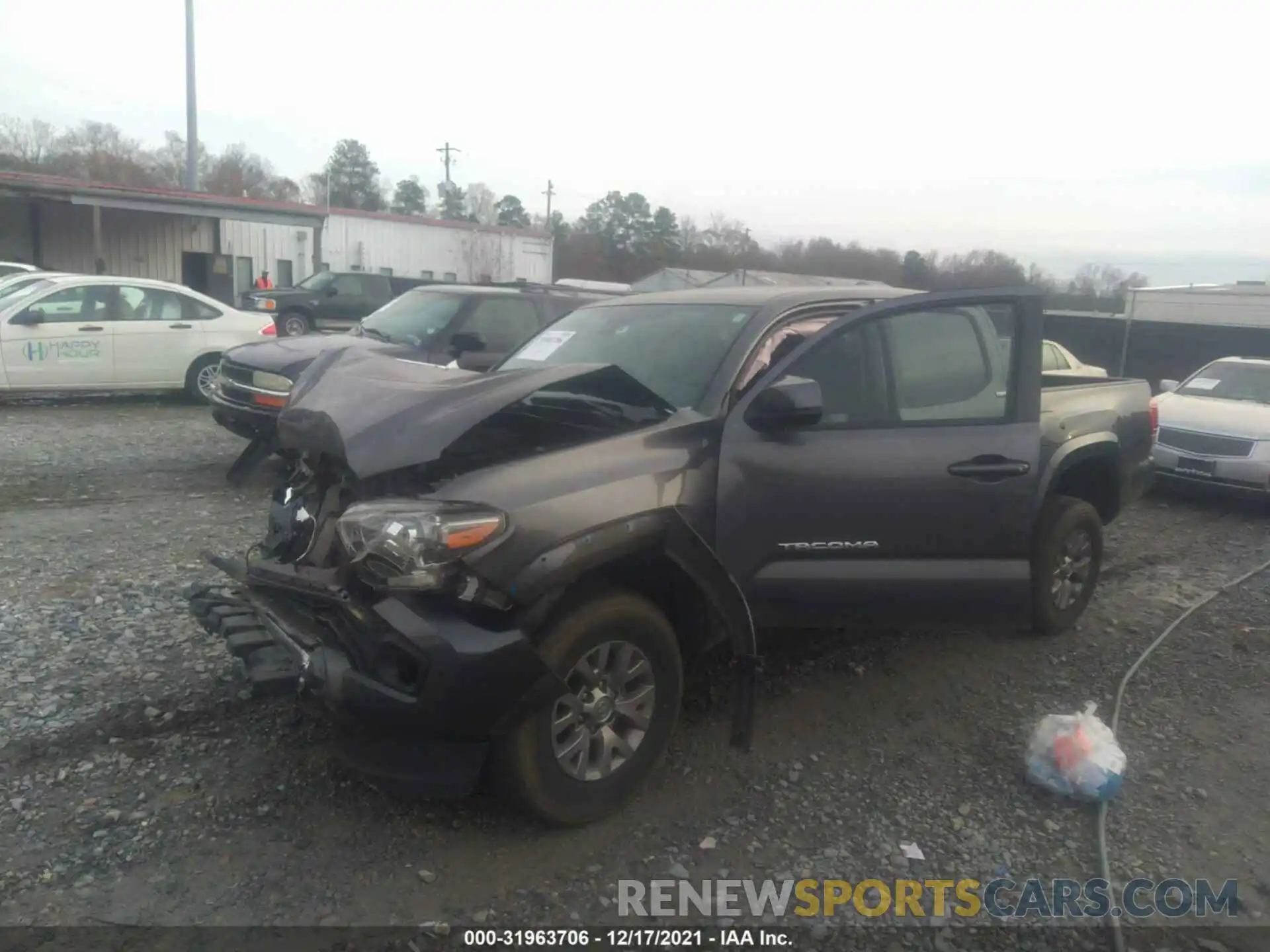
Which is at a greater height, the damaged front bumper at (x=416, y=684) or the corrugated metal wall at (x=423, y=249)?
the corrugated metal wall at (x=423, y=249)

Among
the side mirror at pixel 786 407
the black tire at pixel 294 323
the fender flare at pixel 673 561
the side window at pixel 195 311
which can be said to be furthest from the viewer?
the black tire at pixel 294 323

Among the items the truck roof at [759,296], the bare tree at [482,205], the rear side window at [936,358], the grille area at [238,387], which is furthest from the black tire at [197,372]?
the bare tree at [482,205]

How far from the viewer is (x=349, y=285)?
23.6m

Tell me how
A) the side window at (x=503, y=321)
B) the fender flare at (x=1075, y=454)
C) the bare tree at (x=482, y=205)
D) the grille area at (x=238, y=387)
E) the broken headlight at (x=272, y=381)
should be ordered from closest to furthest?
the fender flare at (x=1075, y=454) < the broken headlight at (x=272, y=381) < the grille area at (x=238, y=387) < the side window at (x=503, y=321) < the bare tree at (x=482, y=205)

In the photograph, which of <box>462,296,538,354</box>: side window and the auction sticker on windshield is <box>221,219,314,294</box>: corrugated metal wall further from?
the auction sticker on windshield

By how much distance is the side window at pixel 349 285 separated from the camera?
2342 cm

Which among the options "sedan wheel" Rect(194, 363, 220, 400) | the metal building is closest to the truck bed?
"sedan wheel" Rect(194, 363, 220, 400)

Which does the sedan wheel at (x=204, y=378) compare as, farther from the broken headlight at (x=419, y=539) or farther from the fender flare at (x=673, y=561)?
the fender flare at (x=673, y=561)

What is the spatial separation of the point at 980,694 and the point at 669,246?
2554 inches

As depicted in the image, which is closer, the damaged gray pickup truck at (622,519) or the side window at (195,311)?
the damaged gray pickup truck at (622,519)

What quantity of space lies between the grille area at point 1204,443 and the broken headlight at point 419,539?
8.26 meters

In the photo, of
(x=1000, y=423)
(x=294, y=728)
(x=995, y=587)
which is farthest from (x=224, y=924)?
(x=1000, y=423)

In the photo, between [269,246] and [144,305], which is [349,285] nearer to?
[269,246]

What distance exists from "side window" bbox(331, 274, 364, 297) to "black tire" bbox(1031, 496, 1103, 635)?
20698mm
